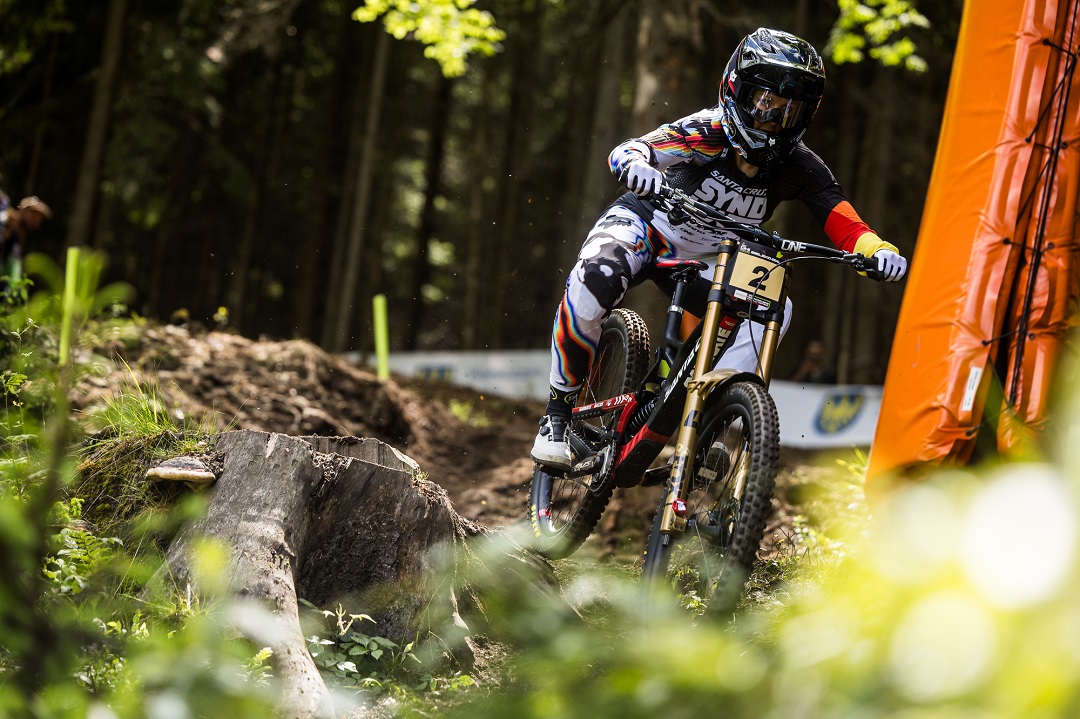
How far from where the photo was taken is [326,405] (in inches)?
324

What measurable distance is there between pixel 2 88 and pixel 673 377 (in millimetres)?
17059

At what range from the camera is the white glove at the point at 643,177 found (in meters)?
4.24

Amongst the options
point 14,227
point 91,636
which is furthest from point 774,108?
point 14,227

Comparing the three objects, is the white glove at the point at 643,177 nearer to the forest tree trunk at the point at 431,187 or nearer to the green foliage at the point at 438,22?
the green foliage at the point at 438,22

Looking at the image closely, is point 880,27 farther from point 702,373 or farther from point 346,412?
point 702,373

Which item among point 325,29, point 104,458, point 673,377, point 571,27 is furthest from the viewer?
point 325,29

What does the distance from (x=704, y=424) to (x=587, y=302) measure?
3.53 ft

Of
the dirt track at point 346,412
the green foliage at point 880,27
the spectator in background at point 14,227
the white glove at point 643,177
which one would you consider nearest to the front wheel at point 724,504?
the white glove at point 643,177

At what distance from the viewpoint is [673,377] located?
4602 millimetres

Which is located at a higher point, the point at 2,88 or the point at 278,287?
the point at 2,88

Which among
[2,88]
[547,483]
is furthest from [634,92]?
[2,88]

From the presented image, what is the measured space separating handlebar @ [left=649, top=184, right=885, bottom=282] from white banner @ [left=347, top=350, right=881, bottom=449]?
350 inches

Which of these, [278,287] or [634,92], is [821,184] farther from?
[278,287]

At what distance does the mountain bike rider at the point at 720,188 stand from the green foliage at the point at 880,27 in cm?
730
